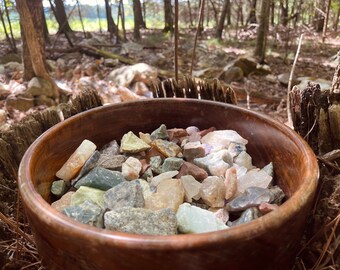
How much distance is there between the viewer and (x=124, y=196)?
883 millimetres

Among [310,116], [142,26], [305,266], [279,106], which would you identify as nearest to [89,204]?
[305,266]

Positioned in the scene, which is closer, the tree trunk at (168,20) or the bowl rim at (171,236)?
the bowl rim at (171,236)

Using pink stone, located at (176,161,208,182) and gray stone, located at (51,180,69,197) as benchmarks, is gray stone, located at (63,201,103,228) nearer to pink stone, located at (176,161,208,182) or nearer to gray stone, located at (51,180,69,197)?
gray stone, located at (51,180,69,197)

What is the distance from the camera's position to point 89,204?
827mm

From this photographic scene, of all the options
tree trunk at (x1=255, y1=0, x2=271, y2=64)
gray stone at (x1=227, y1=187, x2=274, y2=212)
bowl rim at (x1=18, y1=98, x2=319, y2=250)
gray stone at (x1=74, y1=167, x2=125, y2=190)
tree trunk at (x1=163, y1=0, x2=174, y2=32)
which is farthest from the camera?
tree trunk at (x1=163, y1=0, x2=174, y2=32)

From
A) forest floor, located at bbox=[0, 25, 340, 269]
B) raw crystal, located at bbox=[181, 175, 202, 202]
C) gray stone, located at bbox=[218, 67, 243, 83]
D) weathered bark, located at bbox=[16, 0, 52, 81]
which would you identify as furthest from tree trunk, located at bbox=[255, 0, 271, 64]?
raw crystal, located at bbox=[181, 175, 202, 202]

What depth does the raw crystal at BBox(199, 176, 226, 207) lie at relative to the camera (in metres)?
0.93

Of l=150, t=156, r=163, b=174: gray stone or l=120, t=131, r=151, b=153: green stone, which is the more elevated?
l=120, t=131, r=151, b=153: green stone

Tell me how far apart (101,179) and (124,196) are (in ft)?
0.41

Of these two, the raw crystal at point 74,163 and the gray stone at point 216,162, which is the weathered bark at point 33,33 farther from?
the gray stone at point 216,162

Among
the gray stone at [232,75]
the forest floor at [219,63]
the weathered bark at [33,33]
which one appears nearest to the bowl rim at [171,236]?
the forest floor at [219,63]

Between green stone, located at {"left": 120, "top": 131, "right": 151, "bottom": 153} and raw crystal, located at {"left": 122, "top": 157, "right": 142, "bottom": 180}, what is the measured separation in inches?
2.0

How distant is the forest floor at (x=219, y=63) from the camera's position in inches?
155

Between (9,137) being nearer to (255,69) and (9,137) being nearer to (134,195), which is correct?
(134,195)
